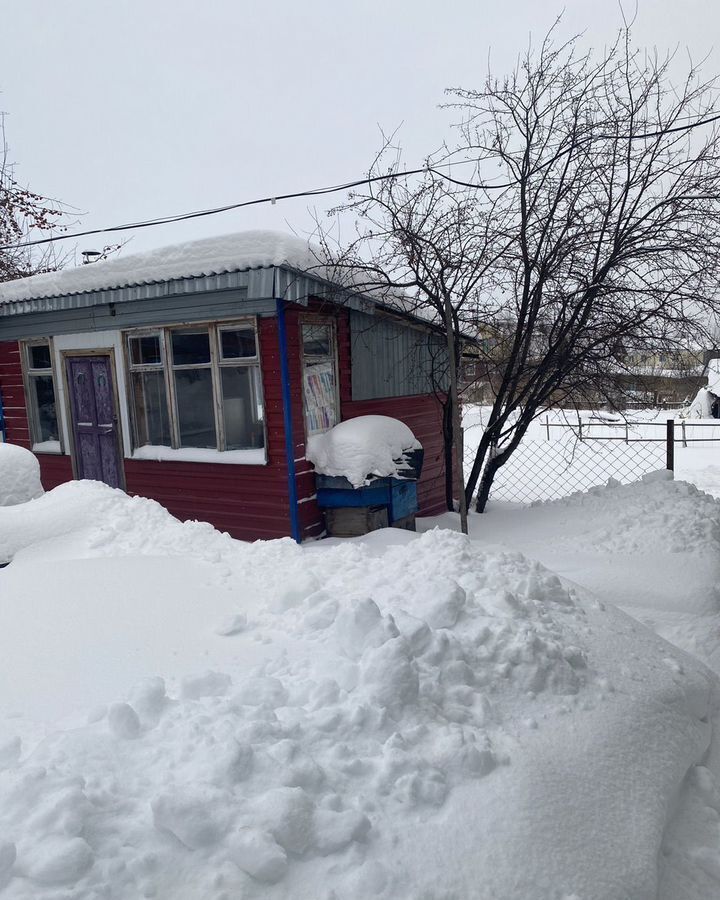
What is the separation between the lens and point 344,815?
2066 millimetres

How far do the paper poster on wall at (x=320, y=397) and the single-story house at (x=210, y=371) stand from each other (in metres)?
0.02

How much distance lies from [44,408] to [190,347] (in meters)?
3.55

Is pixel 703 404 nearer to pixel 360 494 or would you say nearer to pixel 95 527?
pixel 360 494

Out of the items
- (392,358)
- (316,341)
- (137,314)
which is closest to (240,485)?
(316,341)

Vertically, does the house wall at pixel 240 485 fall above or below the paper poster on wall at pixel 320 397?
below

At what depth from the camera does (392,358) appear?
31.4 feet

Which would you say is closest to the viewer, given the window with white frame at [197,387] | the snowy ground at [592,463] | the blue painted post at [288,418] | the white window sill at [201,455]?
the blue painted post at [288,418]

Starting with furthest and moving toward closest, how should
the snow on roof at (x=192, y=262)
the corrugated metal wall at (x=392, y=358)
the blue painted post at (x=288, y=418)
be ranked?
the corrugated metal wall at (x=392, y=358) < the blue painted post at (x=288, y=418) < the snow on roof at (x=192, y=262)

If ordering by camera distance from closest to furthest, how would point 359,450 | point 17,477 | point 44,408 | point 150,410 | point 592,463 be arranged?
point 17,477
point 359,450
point 150,410
point 44,408
point 592,463

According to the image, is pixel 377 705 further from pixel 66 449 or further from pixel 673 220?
pixel 66 449

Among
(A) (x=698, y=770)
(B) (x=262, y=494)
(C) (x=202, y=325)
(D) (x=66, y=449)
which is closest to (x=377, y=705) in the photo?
(A) (x=698, y=770)

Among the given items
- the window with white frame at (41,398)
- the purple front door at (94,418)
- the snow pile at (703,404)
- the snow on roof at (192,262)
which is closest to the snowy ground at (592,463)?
the snow on roof at (192,262)

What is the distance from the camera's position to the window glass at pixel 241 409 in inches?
317

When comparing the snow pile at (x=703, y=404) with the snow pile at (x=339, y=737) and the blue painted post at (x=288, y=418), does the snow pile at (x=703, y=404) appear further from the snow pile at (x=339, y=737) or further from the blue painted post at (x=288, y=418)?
the snow pile at (x=339, y=737)
